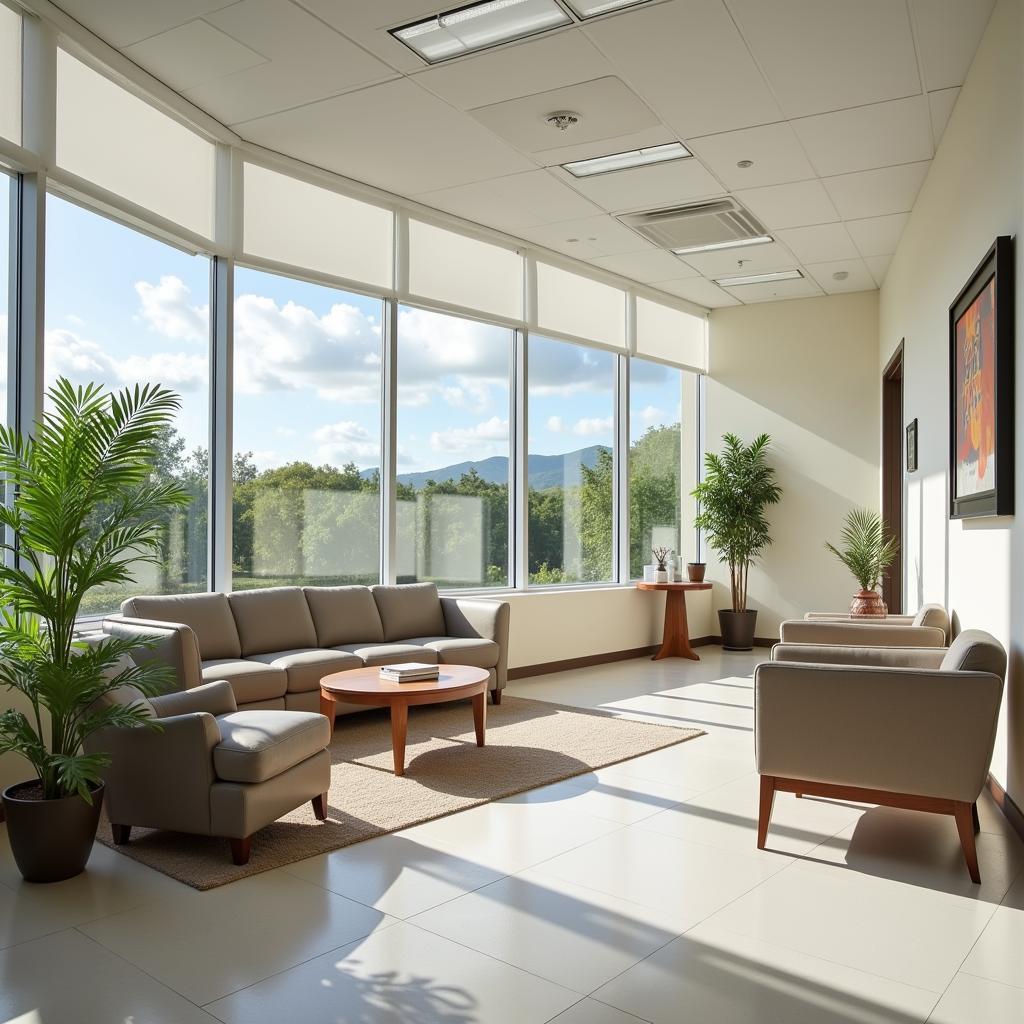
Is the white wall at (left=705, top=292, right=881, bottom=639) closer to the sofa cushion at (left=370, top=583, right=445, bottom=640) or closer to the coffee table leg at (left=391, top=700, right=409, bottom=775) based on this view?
the sofa cushion at (left=370, top=583, right=445, bottom=640)

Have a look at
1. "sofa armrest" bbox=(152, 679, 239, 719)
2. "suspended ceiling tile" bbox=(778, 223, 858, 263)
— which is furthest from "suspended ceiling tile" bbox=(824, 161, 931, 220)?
"sofa armrest" bbox=(152, 679, 239, 719)

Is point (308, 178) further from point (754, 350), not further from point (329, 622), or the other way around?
point (754, 350)

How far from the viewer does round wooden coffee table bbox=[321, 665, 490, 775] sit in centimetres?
485

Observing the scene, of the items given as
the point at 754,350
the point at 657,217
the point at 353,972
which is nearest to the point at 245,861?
the point at 353,972

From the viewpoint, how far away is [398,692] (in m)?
4.86

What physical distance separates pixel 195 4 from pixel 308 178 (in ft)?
7.18

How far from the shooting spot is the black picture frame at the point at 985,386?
399cm

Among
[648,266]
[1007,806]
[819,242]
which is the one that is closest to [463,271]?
[648,266]

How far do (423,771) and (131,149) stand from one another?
3784mm

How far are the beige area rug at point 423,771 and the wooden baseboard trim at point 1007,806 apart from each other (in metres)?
1.79

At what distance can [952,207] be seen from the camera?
18.0 ft

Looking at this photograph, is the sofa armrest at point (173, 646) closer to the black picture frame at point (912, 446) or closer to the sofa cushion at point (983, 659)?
the sofa cushion at point (983, 659)

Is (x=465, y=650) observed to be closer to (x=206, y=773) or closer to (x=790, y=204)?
(x=206, y=773)

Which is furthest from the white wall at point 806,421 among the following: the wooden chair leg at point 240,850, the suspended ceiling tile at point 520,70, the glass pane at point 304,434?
the wooden chair leg at point 240,850
